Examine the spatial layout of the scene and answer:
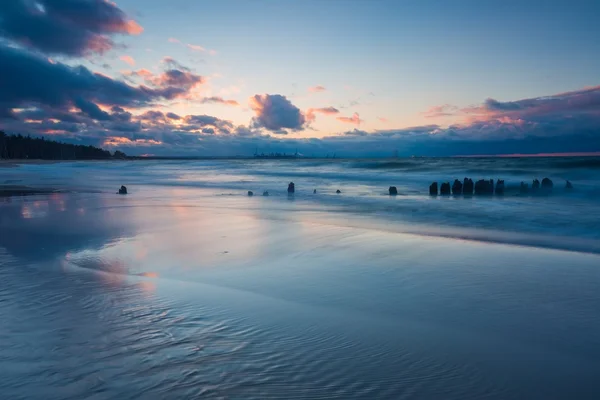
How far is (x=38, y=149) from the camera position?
98438 mm

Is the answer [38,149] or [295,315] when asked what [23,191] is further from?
[38,149]

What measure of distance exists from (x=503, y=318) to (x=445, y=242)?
11.0 feet

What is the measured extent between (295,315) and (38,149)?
114 metres

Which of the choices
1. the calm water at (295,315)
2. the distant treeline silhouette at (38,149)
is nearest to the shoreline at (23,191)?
the calm water at (295,315)

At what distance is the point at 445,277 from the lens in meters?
4.50

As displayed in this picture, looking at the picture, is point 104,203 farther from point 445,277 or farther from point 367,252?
point 445,277

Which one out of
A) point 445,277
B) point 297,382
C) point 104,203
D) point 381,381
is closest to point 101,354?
point 297,382

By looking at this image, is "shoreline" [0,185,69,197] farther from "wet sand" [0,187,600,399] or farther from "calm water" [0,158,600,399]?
"wet sand" [0,187,600,399]

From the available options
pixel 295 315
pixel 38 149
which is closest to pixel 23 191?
pixel 295 315

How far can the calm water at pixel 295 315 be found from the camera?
89.9 inches

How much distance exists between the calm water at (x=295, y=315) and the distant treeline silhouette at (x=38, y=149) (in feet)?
313

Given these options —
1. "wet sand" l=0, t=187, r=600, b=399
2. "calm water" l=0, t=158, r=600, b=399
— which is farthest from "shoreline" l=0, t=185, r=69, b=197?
"wet sand" l=0, t=187, r=600, b=399

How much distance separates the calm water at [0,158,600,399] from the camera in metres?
2.28

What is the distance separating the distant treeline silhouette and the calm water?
95.5 metres
